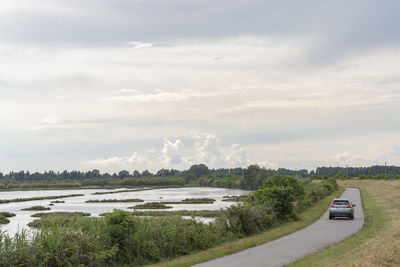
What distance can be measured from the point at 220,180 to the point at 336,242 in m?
154

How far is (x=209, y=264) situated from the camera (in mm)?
15336

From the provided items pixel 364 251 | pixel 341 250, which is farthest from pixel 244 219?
pixel 364 251

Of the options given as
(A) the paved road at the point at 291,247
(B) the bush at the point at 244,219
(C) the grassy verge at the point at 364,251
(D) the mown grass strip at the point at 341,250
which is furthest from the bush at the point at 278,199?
(C) the grassy verge at the point at 364,251

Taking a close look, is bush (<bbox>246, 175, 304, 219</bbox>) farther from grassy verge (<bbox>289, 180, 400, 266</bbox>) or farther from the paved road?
grassy verge (<bbox>289, 180, 400, 266</bbox>)

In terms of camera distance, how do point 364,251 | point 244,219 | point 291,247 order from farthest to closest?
point 244,219 < point 291,247 < point 364,251

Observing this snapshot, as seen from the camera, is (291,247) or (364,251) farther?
(291,247)

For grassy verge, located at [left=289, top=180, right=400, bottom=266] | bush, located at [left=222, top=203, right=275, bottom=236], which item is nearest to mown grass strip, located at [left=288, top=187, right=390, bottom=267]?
grassy verge, located at [left=289, top=180, right=400, bottom=266]

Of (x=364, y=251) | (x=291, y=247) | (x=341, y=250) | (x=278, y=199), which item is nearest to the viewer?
(x=364, y=251)

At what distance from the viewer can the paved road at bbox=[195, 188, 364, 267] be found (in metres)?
15.4

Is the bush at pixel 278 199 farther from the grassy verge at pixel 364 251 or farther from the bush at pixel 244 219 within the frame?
the grassy verge at pixel 364 251

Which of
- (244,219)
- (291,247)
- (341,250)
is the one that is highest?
(244,219)

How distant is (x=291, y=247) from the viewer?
18500 millimetres

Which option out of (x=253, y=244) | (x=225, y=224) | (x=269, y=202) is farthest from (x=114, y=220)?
(x=269, y=202)

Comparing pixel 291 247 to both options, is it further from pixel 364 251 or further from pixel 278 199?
pixel 278 199
